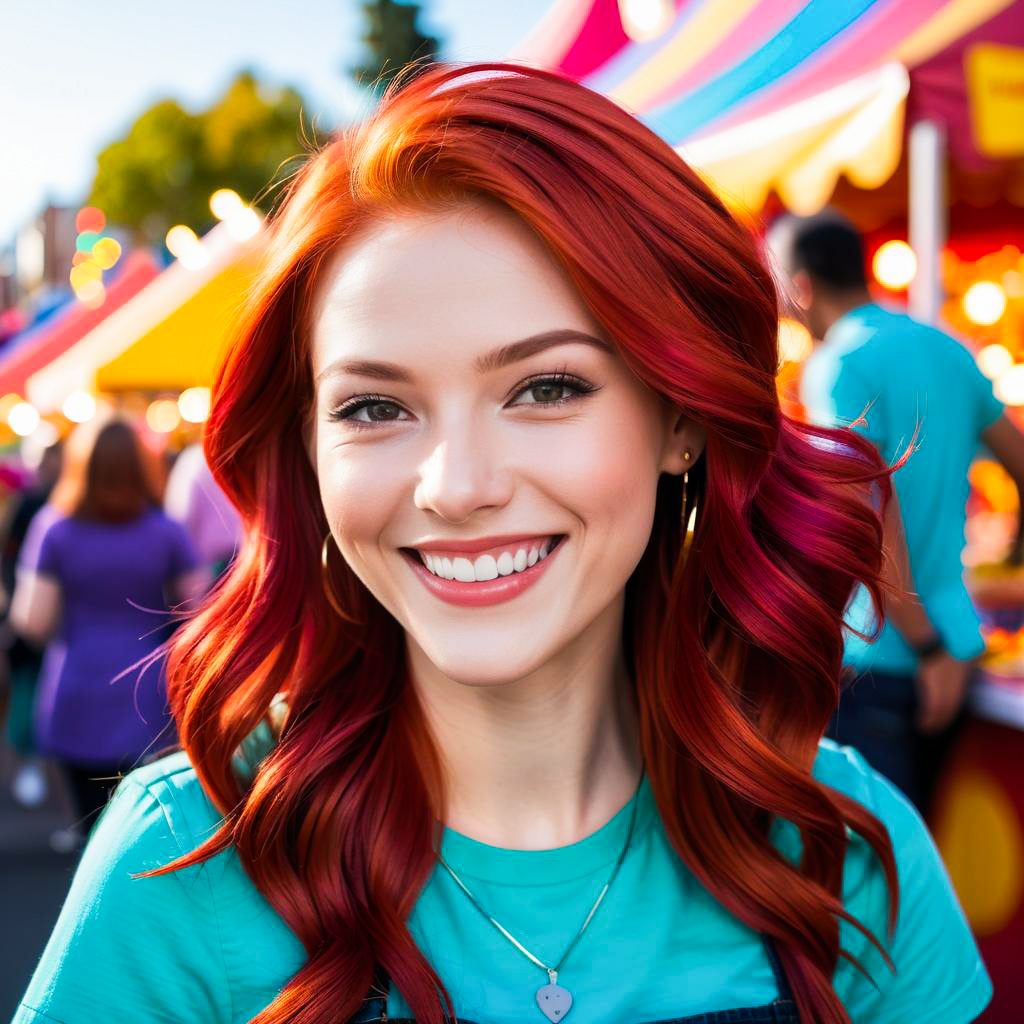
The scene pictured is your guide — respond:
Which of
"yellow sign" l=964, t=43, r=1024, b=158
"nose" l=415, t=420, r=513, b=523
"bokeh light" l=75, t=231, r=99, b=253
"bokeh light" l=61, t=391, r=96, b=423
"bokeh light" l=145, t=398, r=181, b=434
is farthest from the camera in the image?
"bokeh light" l=75, t=231, r=99, b=253

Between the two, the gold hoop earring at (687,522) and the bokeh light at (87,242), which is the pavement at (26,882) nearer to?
the gold hoop earring at (687,522)

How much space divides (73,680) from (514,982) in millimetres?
3198

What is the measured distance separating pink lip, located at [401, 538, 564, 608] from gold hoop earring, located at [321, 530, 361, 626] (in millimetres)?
277

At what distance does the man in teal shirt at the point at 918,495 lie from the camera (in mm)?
3250

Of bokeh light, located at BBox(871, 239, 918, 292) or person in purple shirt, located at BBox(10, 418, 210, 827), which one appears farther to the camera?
bokeh light, located at BBox(871, 239, 918, 292)

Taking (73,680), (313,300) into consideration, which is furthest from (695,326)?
(73,680)

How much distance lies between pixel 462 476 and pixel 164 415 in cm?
1772

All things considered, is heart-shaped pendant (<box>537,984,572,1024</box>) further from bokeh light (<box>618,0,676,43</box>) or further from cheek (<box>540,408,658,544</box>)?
bokeh light (<box>618,0,676,43</box>)

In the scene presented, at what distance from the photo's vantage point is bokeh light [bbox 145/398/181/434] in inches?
682

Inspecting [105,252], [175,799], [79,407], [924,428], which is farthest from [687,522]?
[105,252]

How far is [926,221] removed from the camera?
158 inches

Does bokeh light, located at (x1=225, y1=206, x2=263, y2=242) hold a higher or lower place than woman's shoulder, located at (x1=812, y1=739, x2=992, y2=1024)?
higher

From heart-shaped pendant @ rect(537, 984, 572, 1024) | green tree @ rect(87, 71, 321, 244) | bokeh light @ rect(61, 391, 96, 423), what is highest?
green tree @ rect(87, 71, 321, 244)

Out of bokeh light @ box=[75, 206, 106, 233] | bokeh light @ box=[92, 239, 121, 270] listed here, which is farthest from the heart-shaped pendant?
bokeh light @ box=[75, 206, 106, 233]
